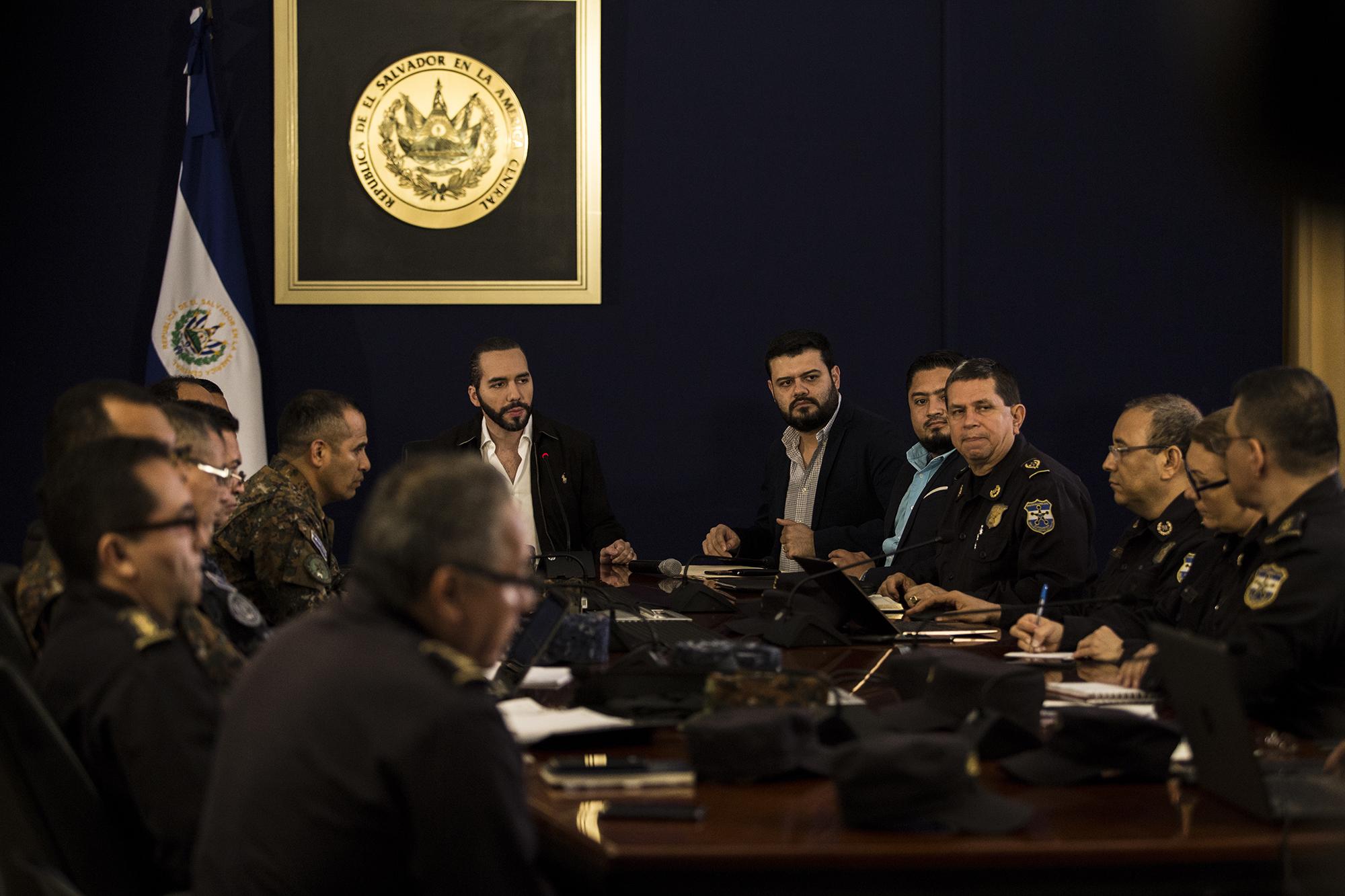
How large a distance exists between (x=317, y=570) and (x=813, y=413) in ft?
7.63

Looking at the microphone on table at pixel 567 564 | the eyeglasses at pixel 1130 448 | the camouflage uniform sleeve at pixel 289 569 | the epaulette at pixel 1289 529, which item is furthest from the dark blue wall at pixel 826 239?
the epaulette at pixel 1289 529

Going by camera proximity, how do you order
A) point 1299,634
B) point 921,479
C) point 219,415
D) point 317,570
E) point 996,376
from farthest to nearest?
point 921,479 < point 996,376 < point 219,415 < point 317,570 < point 1299,634

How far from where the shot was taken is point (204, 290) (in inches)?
204

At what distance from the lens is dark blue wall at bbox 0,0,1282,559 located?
541cm

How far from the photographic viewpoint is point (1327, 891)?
150cm

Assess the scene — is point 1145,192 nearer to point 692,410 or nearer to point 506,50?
point 692,410

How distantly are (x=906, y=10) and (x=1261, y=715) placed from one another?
4055 millimetres

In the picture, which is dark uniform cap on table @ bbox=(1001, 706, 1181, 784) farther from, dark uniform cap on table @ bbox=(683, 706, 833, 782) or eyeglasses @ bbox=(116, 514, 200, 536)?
eyeglasses @ bbox=(116, 514, 200, 536)

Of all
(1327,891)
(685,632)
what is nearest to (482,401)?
(685,632)

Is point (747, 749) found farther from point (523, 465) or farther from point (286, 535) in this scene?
point (523, 465)

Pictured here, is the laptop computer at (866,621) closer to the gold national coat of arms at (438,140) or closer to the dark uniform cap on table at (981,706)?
the dark uniform cap on table at (981,706)

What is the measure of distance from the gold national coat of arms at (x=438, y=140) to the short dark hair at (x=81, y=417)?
311 cm

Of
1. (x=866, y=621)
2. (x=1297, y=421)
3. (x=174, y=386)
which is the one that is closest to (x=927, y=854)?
(x=1297, y=421)

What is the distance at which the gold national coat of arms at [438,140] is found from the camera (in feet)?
17.7
